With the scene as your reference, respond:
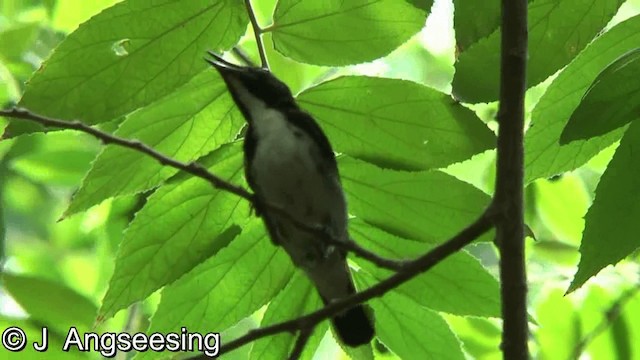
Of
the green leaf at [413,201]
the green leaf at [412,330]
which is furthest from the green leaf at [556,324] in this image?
the green leaf at [413,201]

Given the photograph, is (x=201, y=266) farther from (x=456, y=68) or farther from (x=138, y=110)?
(x=456, y=68)

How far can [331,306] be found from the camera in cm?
115

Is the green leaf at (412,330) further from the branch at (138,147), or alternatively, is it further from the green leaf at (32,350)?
the green leaf at (32,350)

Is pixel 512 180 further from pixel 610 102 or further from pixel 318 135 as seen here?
pixel 318 135

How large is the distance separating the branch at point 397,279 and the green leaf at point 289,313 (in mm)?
370

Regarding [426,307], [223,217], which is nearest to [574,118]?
[426,307]

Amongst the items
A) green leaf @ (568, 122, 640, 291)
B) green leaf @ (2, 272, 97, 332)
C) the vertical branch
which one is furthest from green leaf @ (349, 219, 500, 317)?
green leaf @ (2, 272, 97, 332)

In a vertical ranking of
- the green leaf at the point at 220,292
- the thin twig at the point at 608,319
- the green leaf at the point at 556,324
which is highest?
the green leaf at the point at 556,324

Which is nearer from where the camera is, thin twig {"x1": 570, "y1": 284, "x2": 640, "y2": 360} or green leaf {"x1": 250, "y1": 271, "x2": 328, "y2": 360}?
green leaf {"x1": 250, "y1": 271, "x2": 328, "y2": 360}

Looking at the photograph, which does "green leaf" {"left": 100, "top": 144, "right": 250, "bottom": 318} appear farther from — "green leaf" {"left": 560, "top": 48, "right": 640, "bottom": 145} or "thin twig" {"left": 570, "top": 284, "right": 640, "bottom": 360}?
"thin twig" {"left": 570, "top": 284, "right": 640, "bottom": 360}

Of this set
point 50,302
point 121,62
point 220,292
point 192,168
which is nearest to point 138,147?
point 192,168

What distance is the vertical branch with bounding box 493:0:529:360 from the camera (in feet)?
3.69

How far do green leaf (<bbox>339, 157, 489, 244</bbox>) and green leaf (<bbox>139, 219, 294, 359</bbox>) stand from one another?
0.19m

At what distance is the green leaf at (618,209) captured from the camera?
50.0 inches
